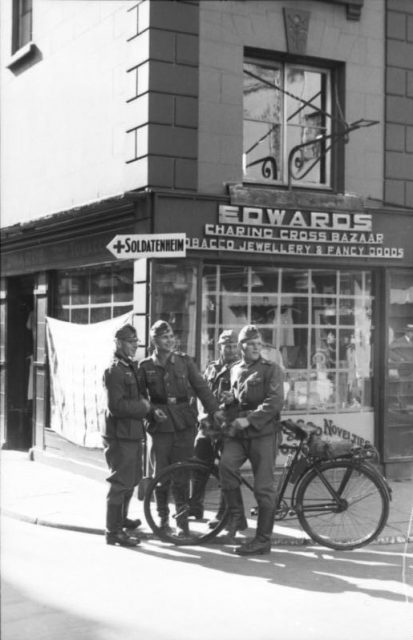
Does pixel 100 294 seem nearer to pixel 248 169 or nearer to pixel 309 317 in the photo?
pixel 309 317

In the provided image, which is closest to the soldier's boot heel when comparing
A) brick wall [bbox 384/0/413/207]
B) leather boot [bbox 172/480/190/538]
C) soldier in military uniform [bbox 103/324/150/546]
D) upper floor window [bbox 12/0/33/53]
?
soldier in military uniform [bbox 103/324/150/546]

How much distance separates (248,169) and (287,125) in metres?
0.36

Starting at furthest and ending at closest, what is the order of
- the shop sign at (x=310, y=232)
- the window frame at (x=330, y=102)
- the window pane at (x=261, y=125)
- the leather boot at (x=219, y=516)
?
the leather boot at (x=219, y=516) → the shop sign at (x=310, y=232) → the window pane at (x=261, y=125) → the window frame at (x=330, y=102)

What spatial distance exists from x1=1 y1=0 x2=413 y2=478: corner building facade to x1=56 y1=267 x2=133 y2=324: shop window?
6cm

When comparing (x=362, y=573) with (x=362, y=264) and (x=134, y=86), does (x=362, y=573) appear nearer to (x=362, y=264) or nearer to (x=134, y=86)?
(x=362, y=264)

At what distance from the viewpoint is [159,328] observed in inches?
222

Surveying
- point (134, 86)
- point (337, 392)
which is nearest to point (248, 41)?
point (134, 86)

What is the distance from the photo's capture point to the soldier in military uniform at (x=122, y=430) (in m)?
5.80

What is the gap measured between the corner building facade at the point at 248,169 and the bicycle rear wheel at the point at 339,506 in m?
0.33

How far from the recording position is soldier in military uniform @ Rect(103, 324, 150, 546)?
5.80 metres

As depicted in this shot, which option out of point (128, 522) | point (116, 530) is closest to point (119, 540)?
point (116, 530)

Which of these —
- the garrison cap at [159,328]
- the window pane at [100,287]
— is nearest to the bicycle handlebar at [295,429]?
the garrison cap at [159,328]

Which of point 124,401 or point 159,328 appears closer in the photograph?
point 159,328

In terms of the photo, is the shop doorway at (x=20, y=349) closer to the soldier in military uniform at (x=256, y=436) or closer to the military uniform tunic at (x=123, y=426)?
the military uniform tunic at (x=123, y=426)
